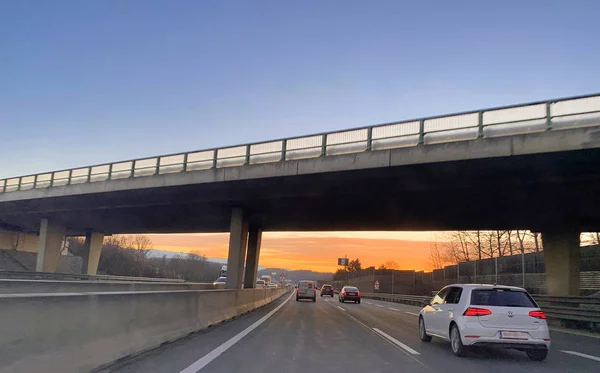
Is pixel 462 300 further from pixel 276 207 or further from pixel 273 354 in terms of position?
pixel 276 207

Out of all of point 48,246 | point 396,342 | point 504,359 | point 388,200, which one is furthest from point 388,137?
point 48,246

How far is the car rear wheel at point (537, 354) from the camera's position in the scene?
9.91 meters

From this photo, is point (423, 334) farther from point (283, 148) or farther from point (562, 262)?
point (562, 262)

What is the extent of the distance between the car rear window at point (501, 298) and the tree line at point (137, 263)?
96176 mm

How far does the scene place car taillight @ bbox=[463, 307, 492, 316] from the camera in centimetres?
990

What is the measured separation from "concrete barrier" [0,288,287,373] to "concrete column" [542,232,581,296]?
22710mm

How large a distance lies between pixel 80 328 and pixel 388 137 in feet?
50.1

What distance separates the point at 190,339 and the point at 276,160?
12597 millimetres

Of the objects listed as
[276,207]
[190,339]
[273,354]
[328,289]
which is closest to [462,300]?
[273,354]

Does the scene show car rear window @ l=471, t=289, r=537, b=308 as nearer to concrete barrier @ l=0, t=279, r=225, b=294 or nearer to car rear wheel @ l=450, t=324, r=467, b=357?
car rear wheel @ l=450, t=324, r=467, b=357

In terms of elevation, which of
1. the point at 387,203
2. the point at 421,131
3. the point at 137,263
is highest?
the point at 421,131

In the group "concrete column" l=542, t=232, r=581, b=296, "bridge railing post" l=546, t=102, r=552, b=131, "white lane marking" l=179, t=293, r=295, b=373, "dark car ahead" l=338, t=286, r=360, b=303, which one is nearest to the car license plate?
"white lane marking" l=179, t=293, r=295, b=373

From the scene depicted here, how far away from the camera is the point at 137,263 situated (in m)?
108

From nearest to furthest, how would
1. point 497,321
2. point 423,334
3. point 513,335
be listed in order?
point 513,335 → point 497,321 → point 423,334
